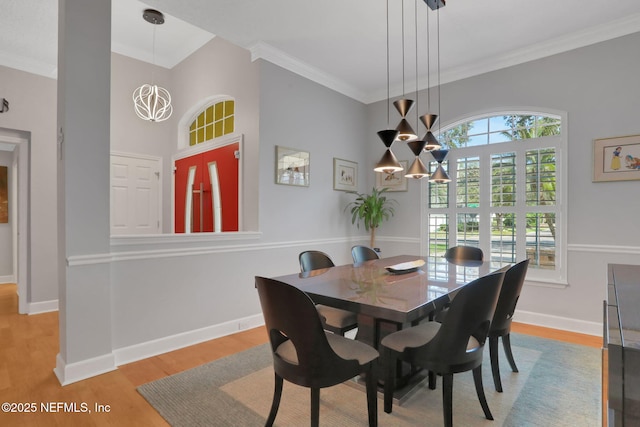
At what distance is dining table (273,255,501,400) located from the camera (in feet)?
5.01

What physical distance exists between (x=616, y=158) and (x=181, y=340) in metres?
4.47

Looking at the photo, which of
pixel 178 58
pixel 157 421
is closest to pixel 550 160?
pixel 157 421

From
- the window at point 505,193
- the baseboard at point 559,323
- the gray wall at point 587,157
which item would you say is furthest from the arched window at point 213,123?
the baseboard at point 559,323

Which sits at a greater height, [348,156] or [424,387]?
[348,156]

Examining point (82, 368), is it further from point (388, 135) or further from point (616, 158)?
point (616, 158)

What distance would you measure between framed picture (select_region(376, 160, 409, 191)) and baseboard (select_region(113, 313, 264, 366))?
2569mm

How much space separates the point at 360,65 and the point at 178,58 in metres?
2.83

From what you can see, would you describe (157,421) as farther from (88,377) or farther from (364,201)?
(364,201)

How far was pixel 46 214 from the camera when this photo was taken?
164 inches

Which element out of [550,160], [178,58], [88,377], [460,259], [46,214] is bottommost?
[88,377]

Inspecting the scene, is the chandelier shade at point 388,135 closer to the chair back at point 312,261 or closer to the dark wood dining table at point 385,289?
the dark wood dining table at point 385,289

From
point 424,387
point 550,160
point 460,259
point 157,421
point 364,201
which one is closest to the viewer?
point 157,421

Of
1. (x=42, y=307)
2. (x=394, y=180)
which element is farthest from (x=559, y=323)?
(x=42, y=307)

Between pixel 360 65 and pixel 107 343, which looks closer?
pixel 107 343
